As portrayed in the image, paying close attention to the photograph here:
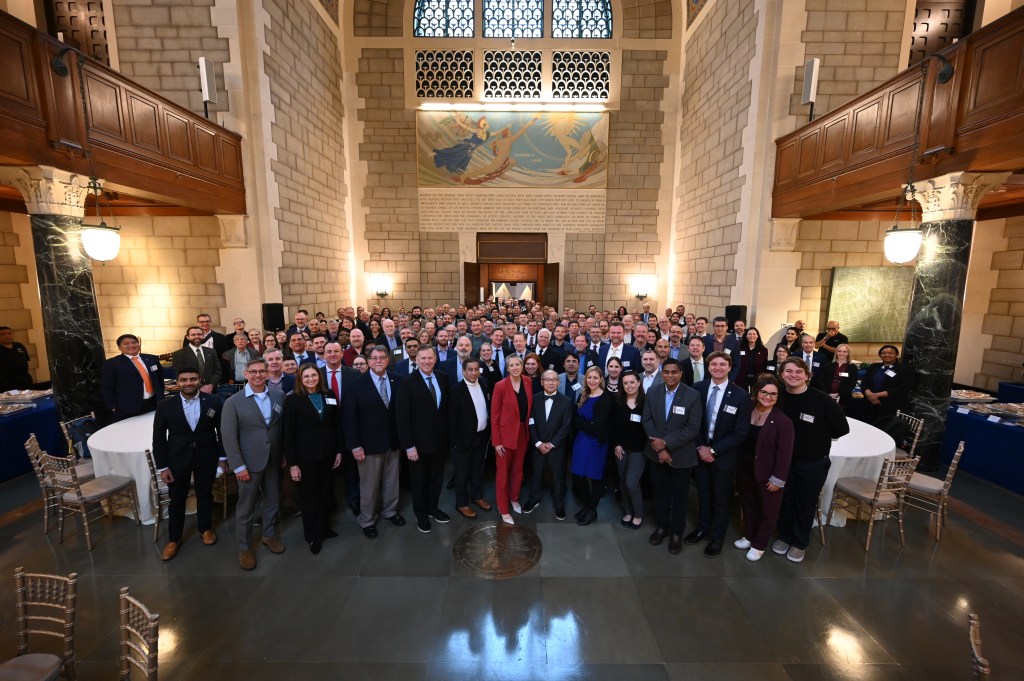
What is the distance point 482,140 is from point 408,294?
531cm

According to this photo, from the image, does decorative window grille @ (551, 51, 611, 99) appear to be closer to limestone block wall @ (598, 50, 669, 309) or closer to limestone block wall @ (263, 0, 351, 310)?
limestone block wall @ (598, 50, 669, 309)

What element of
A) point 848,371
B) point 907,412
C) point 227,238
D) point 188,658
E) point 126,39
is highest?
point 126,39

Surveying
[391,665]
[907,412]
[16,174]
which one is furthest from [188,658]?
[907,412]

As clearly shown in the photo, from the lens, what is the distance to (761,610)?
10.1 feet

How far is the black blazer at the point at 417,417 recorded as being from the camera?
383cm

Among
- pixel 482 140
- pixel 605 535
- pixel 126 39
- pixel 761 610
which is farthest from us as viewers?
pixel 482 140

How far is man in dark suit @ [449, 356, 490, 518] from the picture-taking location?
161 inches

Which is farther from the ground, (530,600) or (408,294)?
(408,294)

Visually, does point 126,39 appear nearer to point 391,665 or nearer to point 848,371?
point 391,665

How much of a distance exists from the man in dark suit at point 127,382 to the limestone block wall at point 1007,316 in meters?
14.1

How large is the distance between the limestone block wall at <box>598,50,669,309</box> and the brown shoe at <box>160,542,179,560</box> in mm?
11873

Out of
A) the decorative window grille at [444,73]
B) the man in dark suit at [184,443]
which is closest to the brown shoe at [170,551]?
the man in dark suit at [184,443]

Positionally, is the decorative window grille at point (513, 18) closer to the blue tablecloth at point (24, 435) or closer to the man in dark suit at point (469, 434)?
the man in dark suit at point (469, 434)

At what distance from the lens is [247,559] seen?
351cm
